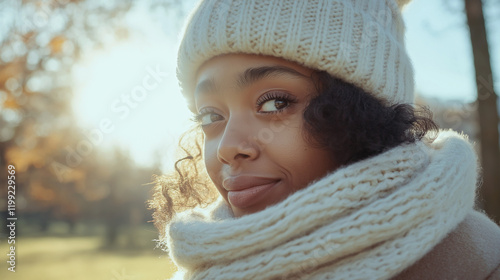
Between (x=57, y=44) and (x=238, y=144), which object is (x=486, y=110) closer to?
(x=238, y=144)

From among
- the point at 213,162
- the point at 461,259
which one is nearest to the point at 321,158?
the point at 213,162

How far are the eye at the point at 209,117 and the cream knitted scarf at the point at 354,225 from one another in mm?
514

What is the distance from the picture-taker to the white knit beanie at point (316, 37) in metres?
1.58

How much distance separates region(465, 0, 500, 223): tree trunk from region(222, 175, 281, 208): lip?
3459mm

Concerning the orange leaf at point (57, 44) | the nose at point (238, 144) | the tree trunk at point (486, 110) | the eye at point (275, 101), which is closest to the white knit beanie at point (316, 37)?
the eye at point (275, 101)

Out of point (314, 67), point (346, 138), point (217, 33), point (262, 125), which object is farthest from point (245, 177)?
point (217, 33)

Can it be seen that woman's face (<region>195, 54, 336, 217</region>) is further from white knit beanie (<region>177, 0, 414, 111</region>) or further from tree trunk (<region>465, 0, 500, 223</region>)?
tree trunk (<region>465, 0, 500, 223</region>)

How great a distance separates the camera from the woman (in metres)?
1.31

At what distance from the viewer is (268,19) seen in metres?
1.63

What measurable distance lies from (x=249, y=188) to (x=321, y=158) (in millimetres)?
295

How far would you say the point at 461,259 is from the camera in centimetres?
134

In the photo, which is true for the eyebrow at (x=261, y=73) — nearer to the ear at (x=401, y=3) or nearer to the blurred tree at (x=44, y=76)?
the ear at (x=401, y=3)

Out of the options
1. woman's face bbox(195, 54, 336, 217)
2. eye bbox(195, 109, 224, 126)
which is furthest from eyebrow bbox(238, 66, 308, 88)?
eye bbox(195, 109, 224, 126)

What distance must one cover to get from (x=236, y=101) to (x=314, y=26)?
0.42m
